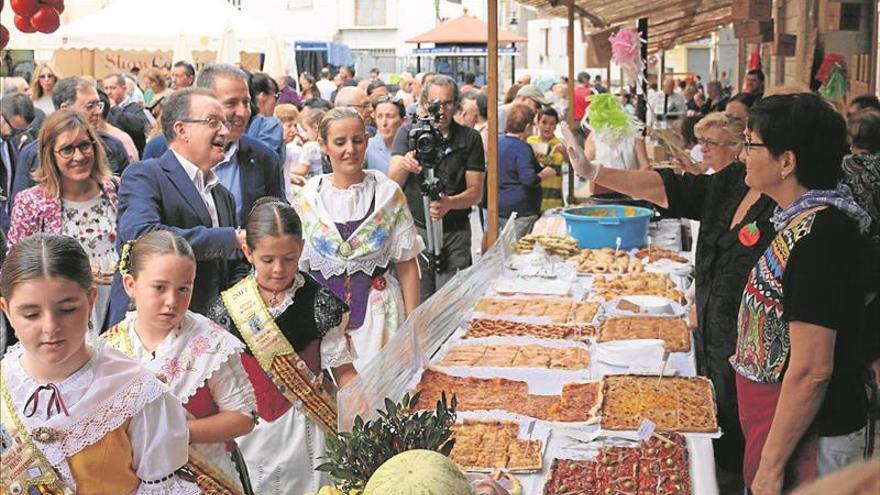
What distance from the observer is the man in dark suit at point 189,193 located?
3.68 meters

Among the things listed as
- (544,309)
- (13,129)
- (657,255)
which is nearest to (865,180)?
(657,255)

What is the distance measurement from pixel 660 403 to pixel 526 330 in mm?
1136

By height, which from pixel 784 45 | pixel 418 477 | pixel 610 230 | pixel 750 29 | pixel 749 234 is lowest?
pixel 610 230

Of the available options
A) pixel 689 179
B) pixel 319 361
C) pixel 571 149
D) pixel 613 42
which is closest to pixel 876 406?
pixel 689 179

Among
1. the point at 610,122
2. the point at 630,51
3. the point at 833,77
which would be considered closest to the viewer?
the point at 833,77

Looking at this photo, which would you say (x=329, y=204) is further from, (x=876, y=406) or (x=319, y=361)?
(x=876, y=406)

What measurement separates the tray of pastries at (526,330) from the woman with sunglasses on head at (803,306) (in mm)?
1449

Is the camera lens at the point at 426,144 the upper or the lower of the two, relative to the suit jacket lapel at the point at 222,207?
upper

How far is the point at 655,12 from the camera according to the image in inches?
500

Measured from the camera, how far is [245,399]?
2.85 meters

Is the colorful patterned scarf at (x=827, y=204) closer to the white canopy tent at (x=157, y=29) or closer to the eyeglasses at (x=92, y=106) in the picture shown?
the eyeglasses at (x=92, y=106)

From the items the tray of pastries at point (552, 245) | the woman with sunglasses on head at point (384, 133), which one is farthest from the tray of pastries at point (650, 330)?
the woman with sunglasses on head at point (384, 133)

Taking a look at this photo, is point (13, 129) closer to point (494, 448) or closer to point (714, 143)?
point (714, 143)

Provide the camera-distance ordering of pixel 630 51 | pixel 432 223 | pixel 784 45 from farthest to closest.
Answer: pixel 630 51 → pixel 784 45 → pixel 432 223
